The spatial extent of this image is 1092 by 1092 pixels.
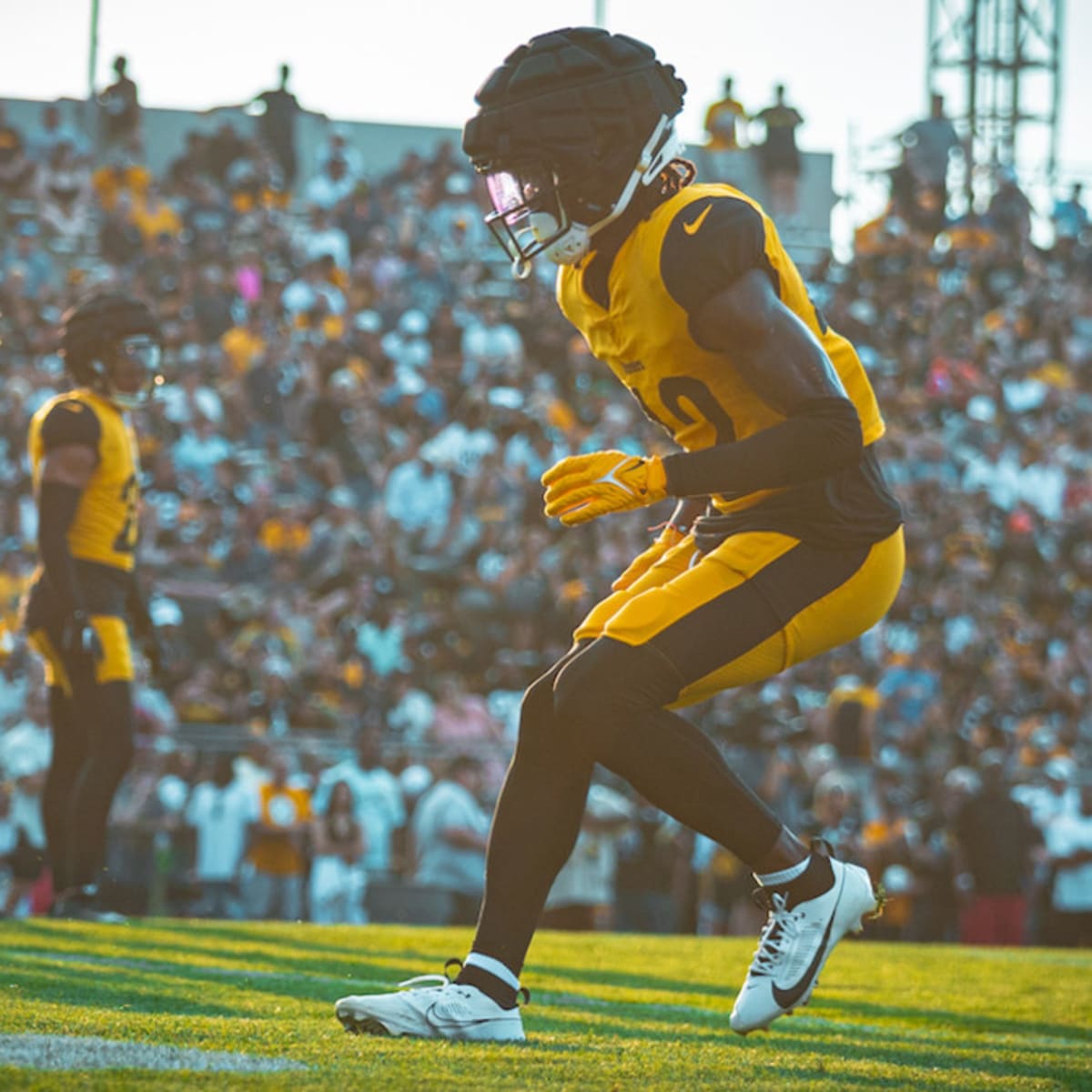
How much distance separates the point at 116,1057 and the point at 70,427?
4.43 meters

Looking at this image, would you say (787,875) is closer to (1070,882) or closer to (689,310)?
(689,310)

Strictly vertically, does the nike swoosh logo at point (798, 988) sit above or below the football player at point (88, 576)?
below

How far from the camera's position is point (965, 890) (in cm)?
1299

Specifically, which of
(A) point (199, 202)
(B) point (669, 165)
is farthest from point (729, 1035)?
(A) point (199, 202)

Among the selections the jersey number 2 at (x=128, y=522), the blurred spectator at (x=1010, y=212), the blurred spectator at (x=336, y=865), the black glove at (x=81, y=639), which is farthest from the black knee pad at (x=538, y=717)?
the blurred spectator at (x=1010, y=212)

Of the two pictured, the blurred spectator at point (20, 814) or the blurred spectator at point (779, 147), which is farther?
the blurred spectator at point (779, 147)

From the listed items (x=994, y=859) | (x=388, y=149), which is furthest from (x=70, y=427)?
(x=388, y=149)

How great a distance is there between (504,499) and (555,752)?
38.3ft

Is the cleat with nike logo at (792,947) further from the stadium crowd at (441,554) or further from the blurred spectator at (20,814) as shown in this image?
the blurred spectator at (20,814)

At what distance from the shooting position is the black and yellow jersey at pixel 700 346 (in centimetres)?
402

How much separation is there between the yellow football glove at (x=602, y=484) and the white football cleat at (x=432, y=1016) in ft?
3.39

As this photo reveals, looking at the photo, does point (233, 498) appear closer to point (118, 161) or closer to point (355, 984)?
point (118, 161)

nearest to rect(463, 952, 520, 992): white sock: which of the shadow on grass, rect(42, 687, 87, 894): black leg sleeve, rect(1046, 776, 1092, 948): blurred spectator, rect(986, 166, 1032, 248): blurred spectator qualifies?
the shadow on grass

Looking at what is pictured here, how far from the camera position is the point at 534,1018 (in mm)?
4867
